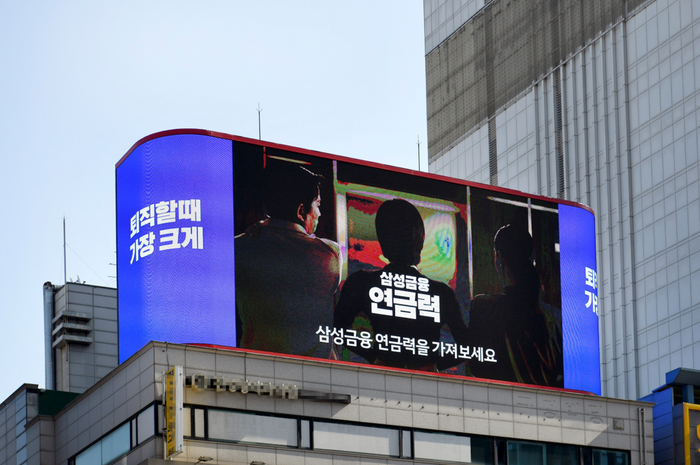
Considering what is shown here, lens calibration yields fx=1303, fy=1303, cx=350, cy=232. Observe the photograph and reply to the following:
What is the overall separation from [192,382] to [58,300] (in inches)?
1564

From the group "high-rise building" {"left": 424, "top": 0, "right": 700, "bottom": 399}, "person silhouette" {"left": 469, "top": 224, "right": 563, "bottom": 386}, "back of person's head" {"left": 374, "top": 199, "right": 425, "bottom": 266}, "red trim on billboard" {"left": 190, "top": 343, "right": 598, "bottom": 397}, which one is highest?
"high-rise building" {"left": 424, "top": 0, "right": 700, "bottom": 399}

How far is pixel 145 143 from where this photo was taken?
5047 cm

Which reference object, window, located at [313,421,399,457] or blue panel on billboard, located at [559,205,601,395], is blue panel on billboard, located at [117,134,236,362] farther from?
blue panel on billboard, located at [559,205,601,395]

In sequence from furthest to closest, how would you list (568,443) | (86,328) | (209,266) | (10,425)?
1. (86,328)
2. (10,425)
3. (568,443)
4. (209,266)

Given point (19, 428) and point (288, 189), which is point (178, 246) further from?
point (19, 428)

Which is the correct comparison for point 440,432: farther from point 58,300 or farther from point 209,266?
point 58,300

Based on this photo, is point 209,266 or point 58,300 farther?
point 58,300

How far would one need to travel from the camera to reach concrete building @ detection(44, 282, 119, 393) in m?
80.4

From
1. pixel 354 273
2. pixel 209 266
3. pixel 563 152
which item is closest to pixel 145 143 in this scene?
pixel 209 266

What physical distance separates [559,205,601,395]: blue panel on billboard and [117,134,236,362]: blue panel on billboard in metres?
15.7

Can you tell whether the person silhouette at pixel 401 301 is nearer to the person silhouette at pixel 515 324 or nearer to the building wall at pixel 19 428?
the person silhouette at pixel 515 324

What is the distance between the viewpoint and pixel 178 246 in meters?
48.2

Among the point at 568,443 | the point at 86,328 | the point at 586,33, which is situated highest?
the point at 586,33

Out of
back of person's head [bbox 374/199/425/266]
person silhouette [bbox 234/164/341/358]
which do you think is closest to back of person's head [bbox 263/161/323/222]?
person silhouette [bbox 234/164/341/358]
